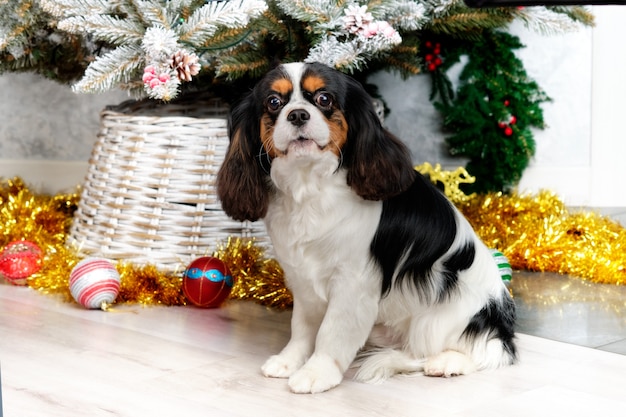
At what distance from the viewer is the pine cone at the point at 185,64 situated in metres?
2.24

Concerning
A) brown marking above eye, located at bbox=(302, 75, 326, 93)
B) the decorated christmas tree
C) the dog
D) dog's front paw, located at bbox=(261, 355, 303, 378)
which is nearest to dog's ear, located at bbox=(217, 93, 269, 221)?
the dog

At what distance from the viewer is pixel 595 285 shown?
105 inches

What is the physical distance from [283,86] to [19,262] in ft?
4.24

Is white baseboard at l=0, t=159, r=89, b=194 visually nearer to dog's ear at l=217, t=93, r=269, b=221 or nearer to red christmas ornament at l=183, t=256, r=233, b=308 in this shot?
red christmas ornament at l=183, t=256, r=233, b=308

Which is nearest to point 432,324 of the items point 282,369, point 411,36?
point 282,369

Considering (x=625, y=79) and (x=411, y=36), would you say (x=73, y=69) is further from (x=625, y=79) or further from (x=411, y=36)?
(x=625, y=79)

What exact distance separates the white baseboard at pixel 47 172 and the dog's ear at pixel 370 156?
8.65 ft

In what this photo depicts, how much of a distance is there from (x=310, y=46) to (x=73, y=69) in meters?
1.00

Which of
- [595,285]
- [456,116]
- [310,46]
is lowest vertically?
[595,285]

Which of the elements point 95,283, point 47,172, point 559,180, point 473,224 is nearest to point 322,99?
point 95,283

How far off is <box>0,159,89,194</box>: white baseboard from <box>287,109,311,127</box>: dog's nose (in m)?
2.66

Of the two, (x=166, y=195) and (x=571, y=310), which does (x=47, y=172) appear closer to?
(x=166, y=195)

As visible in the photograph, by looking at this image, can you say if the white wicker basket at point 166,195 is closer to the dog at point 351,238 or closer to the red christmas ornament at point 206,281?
the red christmas ornament at point 206,281

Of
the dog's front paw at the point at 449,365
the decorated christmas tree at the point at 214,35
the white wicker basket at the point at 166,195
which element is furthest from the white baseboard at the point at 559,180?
the dog's front paw at the point at 449,365
